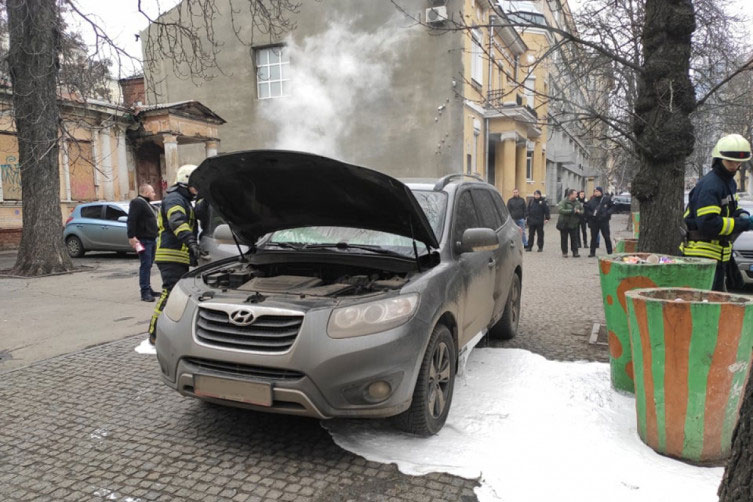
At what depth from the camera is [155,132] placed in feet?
60.8

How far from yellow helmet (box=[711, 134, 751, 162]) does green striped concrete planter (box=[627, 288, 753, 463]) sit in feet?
4.99

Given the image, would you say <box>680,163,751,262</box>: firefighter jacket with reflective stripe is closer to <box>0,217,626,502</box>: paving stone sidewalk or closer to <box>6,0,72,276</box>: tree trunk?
<box>0,217,626,502</box>: paving stone sidewalk

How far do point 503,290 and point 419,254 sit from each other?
160cm

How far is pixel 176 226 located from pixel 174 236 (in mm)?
235

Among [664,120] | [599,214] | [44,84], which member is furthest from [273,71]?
[664,120]

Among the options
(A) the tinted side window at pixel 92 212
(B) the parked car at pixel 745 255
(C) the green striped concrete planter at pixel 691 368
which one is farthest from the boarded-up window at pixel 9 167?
(B) the parked car at pixel 745 255

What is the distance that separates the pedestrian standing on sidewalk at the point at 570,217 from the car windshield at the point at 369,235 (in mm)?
9569

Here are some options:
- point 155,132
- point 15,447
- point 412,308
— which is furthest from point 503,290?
point 155,132

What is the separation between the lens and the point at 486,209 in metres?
5.12

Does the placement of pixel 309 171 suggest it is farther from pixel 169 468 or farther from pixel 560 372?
pixel 560 372

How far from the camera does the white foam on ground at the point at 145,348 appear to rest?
17.3ft

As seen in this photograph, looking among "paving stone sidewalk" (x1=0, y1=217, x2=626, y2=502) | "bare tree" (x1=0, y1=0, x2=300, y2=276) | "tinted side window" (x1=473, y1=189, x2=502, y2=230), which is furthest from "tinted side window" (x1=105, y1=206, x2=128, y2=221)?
"tinted side window" (x1=473, y1=189, x2=502, y2=230)

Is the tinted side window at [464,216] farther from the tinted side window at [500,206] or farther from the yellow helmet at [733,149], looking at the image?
the yellow helmet at [733,149]

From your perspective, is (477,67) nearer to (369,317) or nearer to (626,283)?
(626,283)
